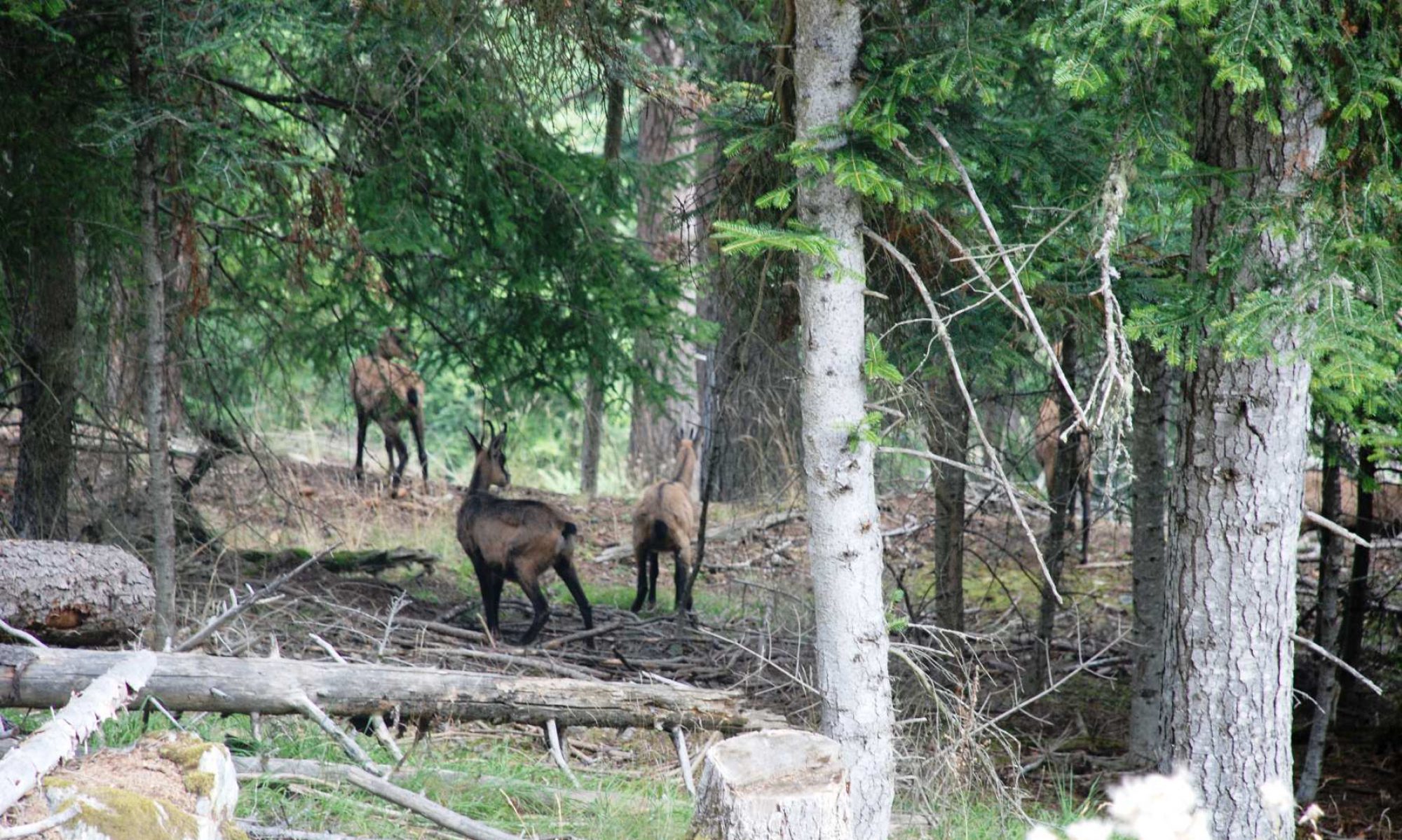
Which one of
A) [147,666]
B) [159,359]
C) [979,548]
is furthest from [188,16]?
[979,548]

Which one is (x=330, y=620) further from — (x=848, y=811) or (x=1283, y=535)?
(x=1283, y=535)

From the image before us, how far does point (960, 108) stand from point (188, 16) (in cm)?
442

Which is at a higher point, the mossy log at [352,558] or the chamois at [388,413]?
the chamois at [388,413]

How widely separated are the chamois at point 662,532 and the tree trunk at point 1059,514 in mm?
2943

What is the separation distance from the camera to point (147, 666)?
484cm

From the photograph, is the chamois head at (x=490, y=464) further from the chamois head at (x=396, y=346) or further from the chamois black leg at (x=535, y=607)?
the chamois black leg at (x=535, y=607)

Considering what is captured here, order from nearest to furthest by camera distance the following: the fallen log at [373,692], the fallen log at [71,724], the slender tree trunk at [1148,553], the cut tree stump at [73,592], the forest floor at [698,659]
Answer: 1. the fallen log at [71,724]
2. the fallen log at [373,692]
3. the forest floor at [698,659]
4. the cut tree stump at [73,592]
5. the slender tree trunk at [1148,553]

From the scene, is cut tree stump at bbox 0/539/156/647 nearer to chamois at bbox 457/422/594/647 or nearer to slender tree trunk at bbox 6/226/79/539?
slender tree trunk at bbox 6/226/79/539

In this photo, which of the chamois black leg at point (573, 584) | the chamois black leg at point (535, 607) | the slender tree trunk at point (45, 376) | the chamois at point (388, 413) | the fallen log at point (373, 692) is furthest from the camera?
the chamois at point (388, 413)

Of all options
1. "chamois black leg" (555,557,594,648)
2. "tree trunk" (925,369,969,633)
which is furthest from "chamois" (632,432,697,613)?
"tree trunk" (925,369,969,633)

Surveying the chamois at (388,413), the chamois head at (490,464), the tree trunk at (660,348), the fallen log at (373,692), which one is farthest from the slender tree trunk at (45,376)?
the chamois at (388,413)

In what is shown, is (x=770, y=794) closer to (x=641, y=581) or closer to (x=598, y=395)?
(x=641, y=581)

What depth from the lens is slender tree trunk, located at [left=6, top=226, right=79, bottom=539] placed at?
27.5ft

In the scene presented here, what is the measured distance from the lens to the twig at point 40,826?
3082 millimetres
